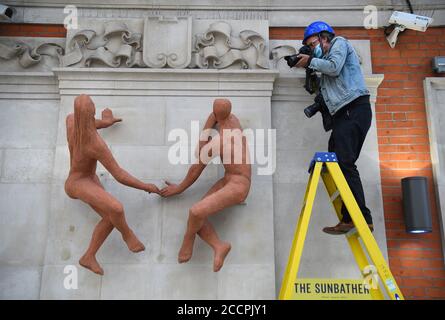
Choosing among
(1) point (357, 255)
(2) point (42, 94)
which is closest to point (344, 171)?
(1) point (357, 255)

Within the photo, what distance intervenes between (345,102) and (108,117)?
191 centimetres

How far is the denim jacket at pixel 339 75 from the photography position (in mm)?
3988

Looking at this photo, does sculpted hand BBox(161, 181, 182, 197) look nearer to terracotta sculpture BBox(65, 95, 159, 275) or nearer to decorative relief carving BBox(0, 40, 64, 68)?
terracotta sculpture BBox(65, 95, 159, 275)

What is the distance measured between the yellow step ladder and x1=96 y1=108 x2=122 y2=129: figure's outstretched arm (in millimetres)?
1760

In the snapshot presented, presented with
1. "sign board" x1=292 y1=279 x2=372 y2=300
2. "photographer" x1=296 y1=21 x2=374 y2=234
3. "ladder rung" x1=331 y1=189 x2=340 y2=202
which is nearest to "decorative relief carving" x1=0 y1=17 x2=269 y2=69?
"photographer" x1=296 y1=21 x2=374 y2=234

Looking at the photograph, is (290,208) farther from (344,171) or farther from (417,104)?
(417,104)

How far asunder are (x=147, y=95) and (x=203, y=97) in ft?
1.56

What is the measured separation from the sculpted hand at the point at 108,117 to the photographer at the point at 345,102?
5.15 ft

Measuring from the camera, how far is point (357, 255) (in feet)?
12.2

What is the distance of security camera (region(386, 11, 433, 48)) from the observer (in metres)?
4.87

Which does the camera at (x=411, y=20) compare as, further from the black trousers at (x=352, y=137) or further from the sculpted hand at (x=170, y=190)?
the sculpted hand at (x=170, y=190)

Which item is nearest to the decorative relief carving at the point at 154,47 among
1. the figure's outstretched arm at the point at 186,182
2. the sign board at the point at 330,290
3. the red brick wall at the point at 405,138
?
the red brick wall at the point at 405,138

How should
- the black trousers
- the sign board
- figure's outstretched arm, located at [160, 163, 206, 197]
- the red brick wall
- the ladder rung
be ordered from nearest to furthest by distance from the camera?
the sign board, the ladder rung, the black trousers, figure's outstretched arm, located at [160, 163, 206, 197], the red brick wall

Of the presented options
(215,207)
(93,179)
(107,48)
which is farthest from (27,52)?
(215,207)
